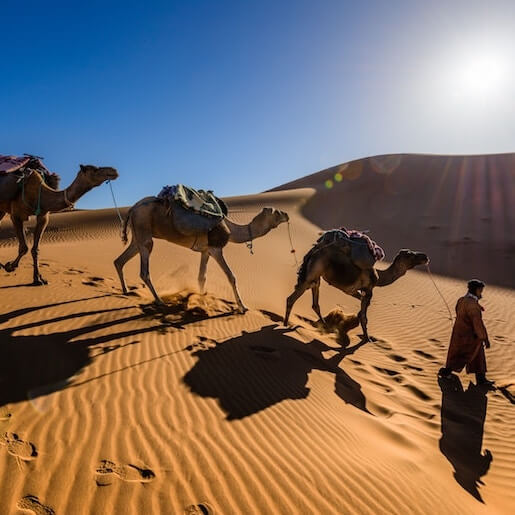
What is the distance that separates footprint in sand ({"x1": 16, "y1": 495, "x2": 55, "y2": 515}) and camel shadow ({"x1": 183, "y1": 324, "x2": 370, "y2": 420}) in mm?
1756

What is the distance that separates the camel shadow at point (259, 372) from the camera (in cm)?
414

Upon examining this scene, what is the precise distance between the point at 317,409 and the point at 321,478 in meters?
1.34

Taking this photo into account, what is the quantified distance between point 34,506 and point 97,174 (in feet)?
20.0

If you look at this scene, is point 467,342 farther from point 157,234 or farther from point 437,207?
point 437,207

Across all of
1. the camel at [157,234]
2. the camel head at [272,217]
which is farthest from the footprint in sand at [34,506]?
the camel head at [272,217]

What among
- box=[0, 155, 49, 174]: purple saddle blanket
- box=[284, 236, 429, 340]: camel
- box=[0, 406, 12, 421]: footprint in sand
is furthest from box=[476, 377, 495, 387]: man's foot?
box=[0, 155, 49, 174]: purple saddle blanket

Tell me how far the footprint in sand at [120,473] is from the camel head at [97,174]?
18.5 feet

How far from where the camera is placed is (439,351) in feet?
26.7

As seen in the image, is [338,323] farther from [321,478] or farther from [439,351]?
[321,478]

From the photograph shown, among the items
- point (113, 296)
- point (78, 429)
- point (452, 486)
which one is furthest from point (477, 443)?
point (113, 296)

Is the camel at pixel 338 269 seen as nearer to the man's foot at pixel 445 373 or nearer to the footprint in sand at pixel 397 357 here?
the footprint in sand at pixel 397 357

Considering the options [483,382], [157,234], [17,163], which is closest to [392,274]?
[483,382]

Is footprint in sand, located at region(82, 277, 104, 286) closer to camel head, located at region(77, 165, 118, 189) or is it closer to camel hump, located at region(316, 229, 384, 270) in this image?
camel head, located at region(77, 165, 118, 189)

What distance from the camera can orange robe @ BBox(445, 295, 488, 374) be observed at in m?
5.94
